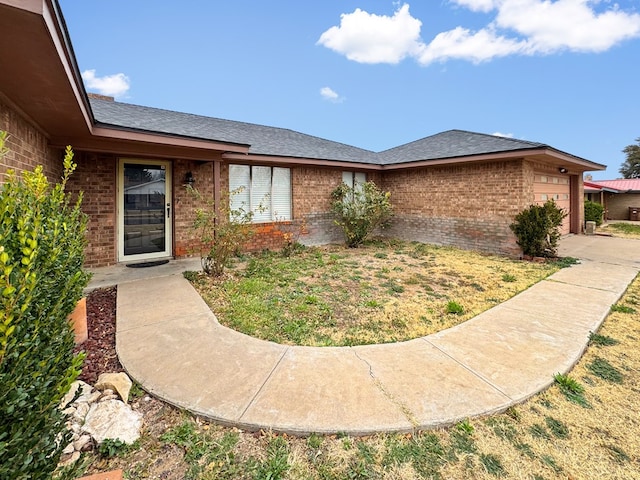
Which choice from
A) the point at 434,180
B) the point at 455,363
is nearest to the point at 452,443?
the point at 455,363

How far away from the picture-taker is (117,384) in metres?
2.48

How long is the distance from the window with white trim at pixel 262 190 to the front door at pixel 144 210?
5.61 feet

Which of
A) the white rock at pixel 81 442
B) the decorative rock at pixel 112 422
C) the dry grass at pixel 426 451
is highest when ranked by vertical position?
the decorative rock at pixel 112 422

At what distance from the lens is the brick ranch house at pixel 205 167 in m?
3.25

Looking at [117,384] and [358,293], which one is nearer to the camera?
[117,384]

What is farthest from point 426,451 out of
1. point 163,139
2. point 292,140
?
point 292,140

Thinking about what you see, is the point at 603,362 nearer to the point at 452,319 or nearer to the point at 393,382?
the point at 452,319

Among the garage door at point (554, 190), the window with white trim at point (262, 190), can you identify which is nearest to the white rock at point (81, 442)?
the window with white trim at point (262, 190)

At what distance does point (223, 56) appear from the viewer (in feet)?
45.0

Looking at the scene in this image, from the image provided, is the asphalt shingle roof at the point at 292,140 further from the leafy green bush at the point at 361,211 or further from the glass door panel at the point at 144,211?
the leafy green bush at the point at 361,211

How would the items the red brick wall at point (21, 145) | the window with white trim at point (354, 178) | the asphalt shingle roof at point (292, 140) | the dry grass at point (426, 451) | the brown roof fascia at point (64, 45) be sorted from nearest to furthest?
the dry grass at point (426, 451) < the brown roof fascia at point (64, 45) < the red brick wall at point (21, 145) < the asphalt shingle roof at point (292, 140) < the window with white trim at point (354, 178)

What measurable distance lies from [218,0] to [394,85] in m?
11.7

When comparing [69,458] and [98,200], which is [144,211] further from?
[69,458]

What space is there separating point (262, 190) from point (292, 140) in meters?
3.28
